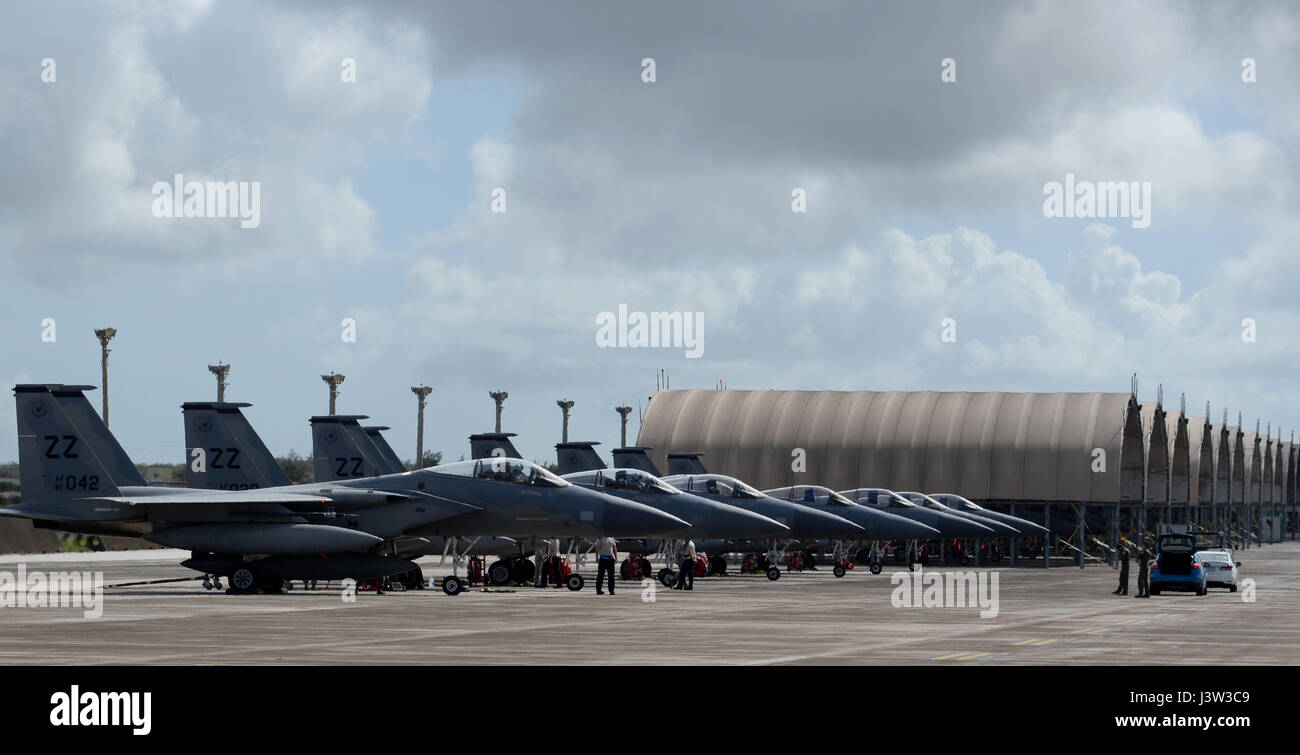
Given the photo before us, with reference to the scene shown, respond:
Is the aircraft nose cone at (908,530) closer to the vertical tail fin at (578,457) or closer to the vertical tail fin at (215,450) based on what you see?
the vertical tail fin at (578,457)

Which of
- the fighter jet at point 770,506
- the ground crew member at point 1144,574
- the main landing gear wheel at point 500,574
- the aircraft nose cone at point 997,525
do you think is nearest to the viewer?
the ground crew member at point 1144,574

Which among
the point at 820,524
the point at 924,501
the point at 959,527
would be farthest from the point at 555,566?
the point at 924,501

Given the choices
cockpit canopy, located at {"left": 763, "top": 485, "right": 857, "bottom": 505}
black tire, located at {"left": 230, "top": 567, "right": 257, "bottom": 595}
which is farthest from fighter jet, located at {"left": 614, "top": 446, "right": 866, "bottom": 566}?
black tire, located at {"left": 230, "top": 567, "right": 257, "bottom": 595}

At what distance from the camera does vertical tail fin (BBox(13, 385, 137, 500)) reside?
117 feet

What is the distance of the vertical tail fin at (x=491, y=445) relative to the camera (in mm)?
49344

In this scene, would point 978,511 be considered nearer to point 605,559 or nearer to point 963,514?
point 963,514

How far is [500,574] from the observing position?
130ft

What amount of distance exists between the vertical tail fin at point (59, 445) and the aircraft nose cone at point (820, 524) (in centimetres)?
1971

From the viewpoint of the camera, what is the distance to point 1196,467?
307ft

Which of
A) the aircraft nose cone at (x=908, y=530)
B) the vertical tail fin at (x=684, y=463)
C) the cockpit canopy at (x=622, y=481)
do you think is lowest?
the aircraft nose cone at (x=908, y=530)

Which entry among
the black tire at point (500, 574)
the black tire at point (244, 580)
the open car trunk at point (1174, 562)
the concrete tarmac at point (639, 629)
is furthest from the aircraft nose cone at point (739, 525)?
the black tire at point (244, 580)

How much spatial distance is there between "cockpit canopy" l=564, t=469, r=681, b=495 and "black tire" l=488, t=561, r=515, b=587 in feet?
9.05
